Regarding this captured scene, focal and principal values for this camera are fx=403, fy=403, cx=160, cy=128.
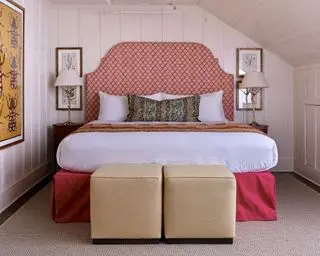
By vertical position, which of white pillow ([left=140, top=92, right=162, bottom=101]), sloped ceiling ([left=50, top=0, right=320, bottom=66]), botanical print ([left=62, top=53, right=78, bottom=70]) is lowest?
white pillow ([left=140, top=92, right=162, bottom=101])

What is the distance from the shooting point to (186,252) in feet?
8.57

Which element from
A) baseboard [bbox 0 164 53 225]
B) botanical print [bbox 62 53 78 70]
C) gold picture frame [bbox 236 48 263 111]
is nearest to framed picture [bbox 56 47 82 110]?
botanical print [bbox 62 53 78 70]

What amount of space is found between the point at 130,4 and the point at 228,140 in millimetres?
2843

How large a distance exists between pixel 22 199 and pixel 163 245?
185 cm

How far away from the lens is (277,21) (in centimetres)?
437

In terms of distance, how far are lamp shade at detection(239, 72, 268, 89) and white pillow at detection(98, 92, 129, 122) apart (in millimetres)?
1538

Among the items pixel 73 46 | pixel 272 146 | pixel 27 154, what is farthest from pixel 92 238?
pixel 73 46

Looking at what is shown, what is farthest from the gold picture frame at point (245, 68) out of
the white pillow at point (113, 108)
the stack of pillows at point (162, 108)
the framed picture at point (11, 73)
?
the framed picture at point (11, 73)

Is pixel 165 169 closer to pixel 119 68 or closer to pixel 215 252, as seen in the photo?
pixel 215 252

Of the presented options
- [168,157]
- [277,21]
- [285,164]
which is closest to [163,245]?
[168,157]

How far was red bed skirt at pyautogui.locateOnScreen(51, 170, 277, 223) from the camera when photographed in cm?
324

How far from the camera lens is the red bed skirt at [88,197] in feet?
10.6

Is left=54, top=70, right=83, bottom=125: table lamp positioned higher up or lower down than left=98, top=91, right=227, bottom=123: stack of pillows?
higher up

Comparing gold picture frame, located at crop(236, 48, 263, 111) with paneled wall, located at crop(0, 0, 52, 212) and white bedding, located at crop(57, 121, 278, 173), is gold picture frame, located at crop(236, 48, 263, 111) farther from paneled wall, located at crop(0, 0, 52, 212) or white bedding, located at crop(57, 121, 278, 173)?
paneled wall, located at crop(0, 0, 52, 212)
